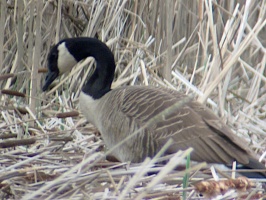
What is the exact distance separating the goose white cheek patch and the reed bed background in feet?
0.67

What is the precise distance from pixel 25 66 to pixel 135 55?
2.69ft

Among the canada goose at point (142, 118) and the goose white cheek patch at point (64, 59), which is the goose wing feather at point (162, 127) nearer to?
the canada goose at point (142, 118)

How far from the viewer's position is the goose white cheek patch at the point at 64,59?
432cm

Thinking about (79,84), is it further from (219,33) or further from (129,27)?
(219,33)

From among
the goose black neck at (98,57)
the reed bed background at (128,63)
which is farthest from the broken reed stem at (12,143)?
the goose black neck at (98,57)

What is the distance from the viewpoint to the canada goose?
347 cm

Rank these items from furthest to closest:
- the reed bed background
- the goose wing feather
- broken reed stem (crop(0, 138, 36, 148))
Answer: the reed bed background → broken reed stem (crop(0, 138, 36, 148)) → the goose wing feather

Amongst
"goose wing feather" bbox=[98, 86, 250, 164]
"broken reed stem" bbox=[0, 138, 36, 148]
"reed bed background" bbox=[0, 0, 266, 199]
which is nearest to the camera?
"goose wing feather" bbox=[98, 86, 250, 164]

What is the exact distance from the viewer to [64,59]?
4.35m

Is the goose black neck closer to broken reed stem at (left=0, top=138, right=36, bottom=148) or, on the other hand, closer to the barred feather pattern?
the barred feather pattern

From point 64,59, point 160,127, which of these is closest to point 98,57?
point 64,59

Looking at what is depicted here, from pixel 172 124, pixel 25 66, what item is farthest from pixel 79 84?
pixel 172 124

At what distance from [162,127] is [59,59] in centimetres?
99

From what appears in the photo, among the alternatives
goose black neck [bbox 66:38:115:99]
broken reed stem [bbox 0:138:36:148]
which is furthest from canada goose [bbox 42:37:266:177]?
broken reed stem [bbox 0:138:36:148]
